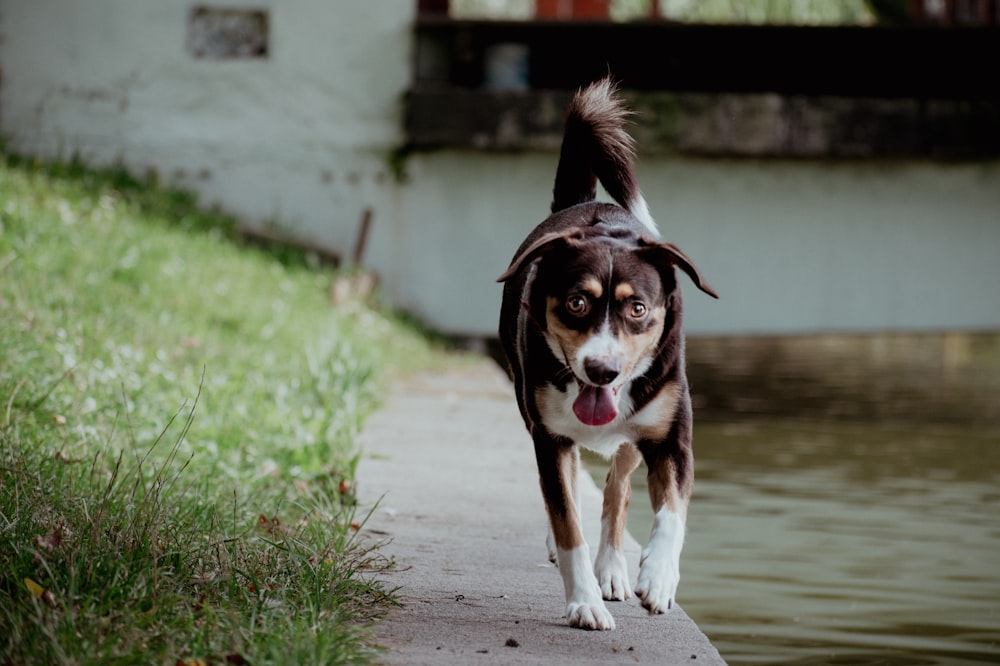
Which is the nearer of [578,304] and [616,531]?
[578,304]

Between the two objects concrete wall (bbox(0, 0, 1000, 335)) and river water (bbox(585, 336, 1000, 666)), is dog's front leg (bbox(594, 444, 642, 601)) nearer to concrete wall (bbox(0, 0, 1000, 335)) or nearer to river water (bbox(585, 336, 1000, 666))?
river water (bbox(585, 336, 1000, 666))

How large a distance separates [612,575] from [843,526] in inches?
134

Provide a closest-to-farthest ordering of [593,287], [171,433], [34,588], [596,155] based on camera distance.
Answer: [34,588] < [593,287] < [596,155] < [171,433]

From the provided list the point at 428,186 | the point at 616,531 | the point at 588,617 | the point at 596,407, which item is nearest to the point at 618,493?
the point at 616,531

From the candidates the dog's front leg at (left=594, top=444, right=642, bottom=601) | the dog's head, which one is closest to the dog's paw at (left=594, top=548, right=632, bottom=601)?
the dog's front leg at (left=594, top=444, right=642, bottom=601)

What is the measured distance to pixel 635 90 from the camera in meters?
13.0

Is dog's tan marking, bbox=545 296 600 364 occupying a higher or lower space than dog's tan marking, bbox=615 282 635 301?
lower

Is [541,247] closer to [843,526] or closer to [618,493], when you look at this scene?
[618,493]

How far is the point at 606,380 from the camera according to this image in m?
3.75

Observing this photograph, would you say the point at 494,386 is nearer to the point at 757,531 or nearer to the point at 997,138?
the point at 757,531

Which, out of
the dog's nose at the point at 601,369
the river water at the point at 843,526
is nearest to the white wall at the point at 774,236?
the river water at the point at 843,526

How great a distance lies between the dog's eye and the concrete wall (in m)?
9.28

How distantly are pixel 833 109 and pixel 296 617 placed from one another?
404 inches

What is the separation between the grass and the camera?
11.4 ft
